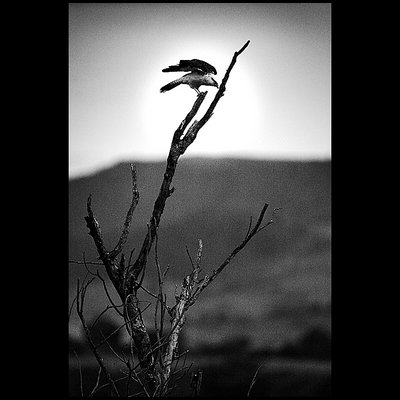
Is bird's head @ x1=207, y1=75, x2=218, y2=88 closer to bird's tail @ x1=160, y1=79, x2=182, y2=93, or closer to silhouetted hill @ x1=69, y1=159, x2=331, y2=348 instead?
bird's tail @ x1=160, y1=79, x2=182, y2=93

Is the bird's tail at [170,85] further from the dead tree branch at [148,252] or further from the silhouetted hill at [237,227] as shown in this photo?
the silhouetted hill at [237,227]

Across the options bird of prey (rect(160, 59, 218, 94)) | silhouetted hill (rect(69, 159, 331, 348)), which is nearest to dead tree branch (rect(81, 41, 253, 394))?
bird of prey (rect(160, 59, 218, 94))

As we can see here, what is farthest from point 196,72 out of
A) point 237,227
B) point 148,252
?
point 237,227
